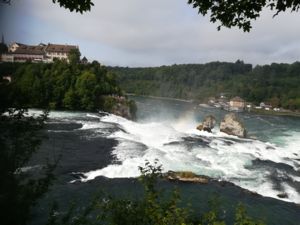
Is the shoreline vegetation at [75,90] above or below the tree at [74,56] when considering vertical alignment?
below

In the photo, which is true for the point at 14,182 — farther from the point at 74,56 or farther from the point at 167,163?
the point at 74,56

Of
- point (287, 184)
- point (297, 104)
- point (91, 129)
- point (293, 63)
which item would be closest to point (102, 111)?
point (91, 129)

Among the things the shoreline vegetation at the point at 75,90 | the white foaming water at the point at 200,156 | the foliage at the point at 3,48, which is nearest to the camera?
the foliage at the point at 3,48

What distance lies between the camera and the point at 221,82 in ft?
493

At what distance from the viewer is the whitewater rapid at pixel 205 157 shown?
2664cm

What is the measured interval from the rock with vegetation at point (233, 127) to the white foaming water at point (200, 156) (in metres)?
6.58

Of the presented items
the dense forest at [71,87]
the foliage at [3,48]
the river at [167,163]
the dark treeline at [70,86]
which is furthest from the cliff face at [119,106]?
the foliage at [3,48]

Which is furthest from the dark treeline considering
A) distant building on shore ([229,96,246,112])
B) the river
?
distant building on shore ([229,96,246,112])

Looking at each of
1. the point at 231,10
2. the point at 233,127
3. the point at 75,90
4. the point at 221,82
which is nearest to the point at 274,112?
the point at 221,82

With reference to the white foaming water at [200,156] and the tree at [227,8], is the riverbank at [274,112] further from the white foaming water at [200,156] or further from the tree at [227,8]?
the tree at [227,8]

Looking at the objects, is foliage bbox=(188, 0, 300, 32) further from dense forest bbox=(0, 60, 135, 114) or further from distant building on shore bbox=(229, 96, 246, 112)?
distant building on shore bbox=(229, 96, 246, 112)

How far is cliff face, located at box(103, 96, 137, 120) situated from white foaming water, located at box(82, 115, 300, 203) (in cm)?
1121

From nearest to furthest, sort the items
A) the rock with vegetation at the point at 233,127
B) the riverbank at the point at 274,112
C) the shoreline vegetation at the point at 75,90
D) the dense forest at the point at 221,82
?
the rock with vegetation at the point at 233,127 < the shoreline vegetation at the point at 75,90 < the riverbank at the point at 274,112 < the dense forest at the point at 221,82

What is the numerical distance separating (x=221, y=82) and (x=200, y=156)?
121 metres
